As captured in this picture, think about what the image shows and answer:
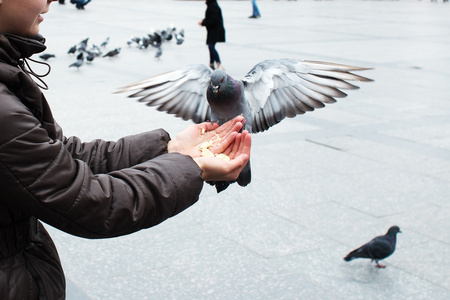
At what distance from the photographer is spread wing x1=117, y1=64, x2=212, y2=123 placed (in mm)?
3029

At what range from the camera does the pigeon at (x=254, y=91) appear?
268 cm

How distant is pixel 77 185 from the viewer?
150 cm

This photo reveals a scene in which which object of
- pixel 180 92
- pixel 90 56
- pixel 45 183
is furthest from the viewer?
pixel 90 56

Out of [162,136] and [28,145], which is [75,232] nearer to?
[28,145]

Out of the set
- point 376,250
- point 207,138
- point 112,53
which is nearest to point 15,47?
point 207,138

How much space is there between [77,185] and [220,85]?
3.96 feet

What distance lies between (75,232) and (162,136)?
659 mm

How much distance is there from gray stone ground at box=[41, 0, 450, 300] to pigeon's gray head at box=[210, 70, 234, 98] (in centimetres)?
156

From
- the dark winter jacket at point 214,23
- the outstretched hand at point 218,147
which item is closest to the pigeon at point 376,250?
the outstretched hand at point 218,147

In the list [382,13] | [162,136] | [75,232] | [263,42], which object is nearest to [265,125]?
[162,136]

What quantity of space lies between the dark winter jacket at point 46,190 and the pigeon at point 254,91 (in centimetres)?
94

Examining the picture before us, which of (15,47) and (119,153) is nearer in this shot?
(15,47)

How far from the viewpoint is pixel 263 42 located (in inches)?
584

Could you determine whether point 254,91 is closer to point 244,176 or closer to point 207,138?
point 244,176
